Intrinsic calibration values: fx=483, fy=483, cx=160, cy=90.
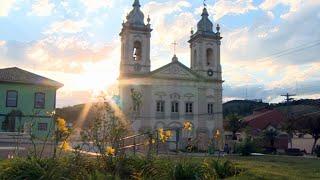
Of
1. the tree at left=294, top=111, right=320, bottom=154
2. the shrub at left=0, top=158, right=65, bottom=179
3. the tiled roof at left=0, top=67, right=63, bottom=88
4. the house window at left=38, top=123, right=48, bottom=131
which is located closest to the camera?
the shrub at left=0, top=158, right=65, bottom=179

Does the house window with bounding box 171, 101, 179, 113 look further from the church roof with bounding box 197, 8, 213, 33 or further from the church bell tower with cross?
the church roof with bounding box 197, 8, 213, 33

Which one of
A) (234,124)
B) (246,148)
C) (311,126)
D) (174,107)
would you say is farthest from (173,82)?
(246,148)

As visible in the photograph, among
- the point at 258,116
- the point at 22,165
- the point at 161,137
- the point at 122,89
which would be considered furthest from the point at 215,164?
the point at 258,116

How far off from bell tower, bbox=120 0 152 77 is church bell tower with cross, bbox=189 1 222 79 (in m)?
7.03

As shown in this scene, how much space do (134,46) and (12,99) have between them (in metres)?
21.9

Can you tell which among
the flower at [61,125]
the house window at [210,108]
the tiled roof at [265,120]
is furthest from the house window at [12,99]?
the tiled roof at [265,120]

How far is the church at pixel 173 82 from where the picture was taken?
58469 millimetres

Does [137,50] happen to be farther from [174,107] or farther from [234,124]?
[234,124]

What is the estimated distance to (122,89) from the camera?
5731 centimetres

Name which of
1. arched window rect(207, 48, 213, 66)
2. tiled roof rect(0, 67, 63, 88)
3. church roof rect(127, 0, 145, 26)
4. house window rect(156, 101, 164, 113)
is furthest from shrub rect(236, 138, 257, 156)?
arched window rect(207, 48, 213, 66)

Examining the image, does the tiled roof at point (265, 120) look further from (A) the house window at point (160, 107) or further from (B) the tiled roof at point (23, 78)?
(B) the tiled roof at point (23, 78)

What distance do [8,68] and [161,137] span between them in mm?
36310

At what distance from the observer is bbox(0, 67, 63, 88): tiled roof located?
136 ft

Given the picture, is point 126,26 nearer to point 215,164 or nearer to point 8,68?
point 8,68
